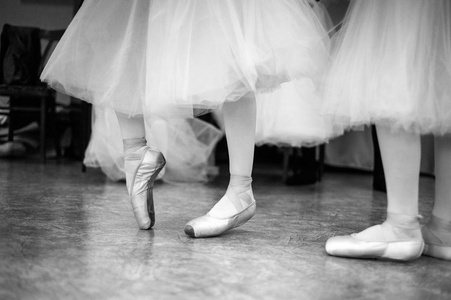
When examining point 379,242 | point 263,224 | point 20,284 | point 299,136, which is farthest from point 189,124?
point 20,284

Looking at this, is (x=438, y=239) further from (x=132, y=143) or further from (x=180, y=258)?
(x=132, y=143)

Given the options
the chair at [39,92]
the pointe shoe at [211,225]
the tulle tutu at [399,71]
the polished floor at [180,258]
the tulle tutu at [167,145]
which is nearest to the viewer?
the polished floor at [180,258]

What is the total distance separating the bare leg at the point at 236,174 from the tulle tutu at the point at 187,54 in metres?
0.08

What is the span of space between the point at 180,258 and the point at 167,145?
164 centimetres

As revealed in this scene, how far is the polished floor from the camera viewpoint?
106 centimetres

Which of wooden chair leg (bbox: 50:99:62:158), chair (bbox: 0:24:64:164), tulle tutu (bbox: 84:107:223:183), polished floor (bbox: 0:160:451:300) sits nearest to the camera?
polished floor (bbox: 0:160:451:300)

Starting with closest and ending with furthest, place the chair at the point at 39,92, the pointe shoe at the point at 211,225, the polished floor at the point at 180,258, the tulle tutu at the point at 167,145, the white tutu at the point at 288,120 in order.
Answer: the polished floor at the point at 180,258
the pointe shoe at the point at 211,225
the white tutu at the point at 288,120
the tulle tutu at the point at 167,145
the chair at the point at 39,92

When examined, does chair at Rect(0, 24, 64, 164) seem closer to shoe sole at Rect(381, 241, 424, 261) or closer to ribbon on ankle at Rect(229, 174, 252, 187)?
ribbon on ankle at Rect(229, 174, 252, 187)

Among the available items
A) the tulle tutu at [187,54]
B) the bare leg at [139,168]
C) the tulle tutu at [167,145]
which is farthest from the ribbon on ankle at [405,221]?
the tulle tutu at [167,145]

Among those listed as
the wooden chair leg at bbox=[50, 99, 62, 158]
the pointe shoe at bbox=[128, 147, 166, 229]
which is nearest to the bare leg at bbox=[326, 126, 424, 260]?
the pointe shoe at bbox=[128, 147, 166, 229]

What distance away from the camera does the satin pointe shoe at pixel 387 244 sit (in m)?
1.32

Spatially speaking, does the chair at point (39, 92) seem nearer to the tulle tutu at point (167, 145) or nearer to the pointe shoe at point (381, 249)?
the tulle tutu at point (167, 145)

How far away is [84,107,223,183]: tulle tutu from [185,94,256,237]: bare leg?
128 centimetres

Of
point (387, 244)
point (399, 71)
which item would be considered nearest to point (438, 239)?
point (387, 244)
